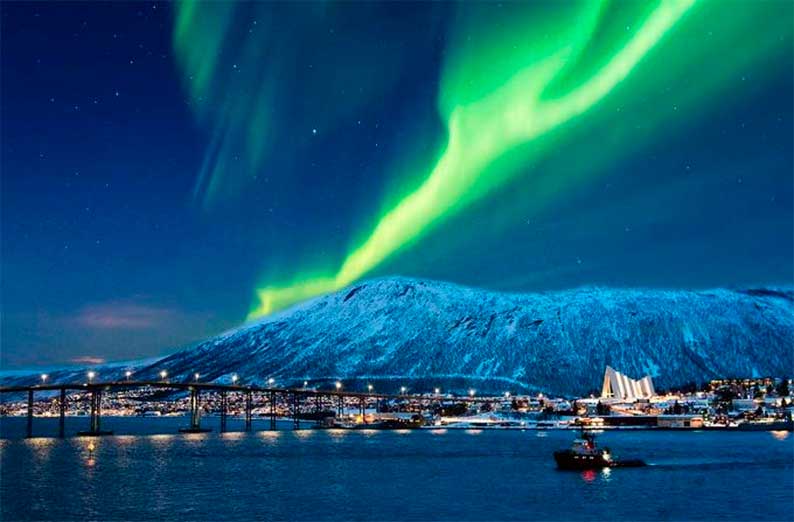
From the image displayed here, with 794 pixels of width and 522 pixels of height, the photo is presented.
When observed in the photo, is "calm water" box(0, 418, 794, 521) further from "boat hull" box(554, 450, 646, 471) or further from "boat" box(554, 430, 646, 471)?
"boat" box(554, 430, 646, 471)

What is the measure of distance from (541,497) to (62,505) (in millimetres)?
39375

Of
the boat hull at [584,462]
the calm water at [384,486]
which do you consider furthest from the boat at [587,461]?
the calm water at [384,486]

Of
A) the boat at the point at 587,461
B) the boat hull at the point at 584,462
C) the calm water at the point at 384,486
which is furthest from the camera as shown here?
the boat at the point at 587,461

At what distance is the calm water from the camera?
68188 mm

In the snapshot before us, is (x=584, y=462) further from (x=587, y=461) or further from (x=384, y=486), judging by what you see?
(x=384, y=486)

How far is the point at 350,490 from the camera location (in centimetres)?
8288

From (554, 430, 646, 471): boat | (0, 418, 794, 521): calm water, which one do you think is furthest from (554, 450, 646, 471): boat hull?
(0, 418, 794, 521): calm water

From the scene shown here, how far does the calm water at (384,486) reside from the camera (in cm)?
6819

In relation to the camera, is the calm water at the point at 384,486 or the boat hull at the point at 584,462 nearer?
the calm water at the point at 384,486

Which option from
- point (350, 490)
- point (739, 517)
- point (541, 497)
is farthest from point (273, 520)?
point (739, 517)

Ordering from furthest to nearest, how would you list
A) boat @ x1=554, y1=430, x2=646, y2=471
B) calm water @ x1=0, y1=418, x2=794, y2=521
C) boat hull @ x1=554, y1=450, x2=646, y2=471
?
boat @ x1=554, y1=430, x2=646, y2=471
boat hull @ x1=554, y1=450, x2=646, y2=471
calm water @ x1=0, y1=418, x2=794, y2=521

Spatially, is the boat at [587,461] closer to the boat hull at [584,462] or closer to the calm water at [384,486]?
the boat hull at [584,462]

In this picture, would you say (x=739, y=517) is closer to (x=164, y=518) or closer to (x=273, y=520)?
(x=273, y=520)

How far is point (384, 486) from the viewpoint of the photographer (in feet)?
283
